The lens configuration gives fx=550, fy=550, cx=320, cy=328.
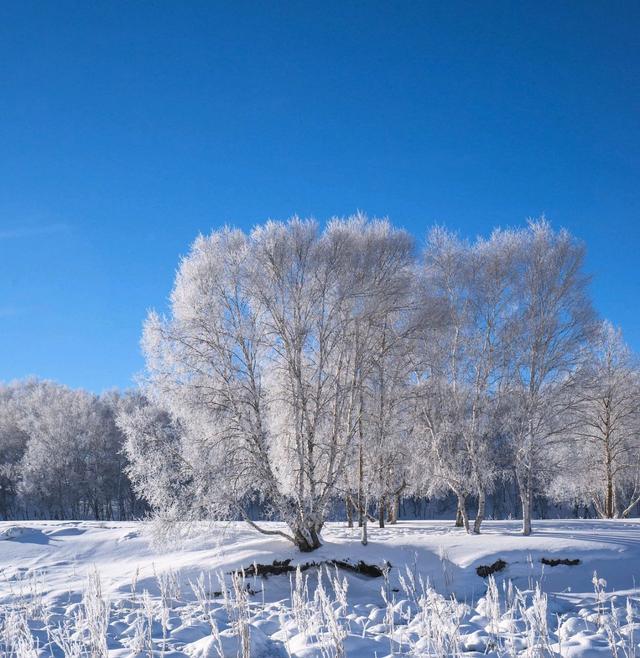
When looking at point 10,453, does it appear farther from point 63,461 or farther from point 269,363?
point 269,363

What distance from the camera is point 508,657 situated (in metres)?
4.93

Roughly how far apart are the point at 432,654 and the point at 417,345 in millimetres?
11382

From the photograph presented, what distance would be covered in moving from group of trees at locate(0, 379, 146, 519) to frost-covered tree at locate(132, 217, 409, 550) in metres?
26.8

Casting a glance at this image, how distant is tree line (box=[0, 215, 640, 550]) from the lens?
512 inches

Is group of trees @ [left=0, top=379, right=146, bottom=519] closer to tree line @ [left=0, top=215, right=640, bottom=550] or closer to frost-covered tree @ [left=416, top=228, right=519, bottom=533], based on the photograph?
tree line @ [left=0, top=215, right=640, bottom=550]

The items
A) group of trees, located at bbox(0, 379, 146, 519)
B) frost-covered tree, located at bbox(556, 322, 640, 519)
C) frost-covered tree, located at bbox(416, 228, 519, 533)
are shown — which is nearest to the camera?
frost-covered tree, located at bbox(416, 228, 519, 533)

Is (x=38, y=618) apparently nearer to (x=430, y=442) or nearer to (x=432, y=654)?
(x=432, y=654)

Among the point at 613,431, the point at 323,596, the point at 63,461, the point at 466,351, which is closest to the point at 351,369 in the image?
the point at 466,351

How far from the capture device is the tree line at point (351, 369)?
1302 centimetres

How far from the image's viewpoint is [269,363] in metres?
14.1

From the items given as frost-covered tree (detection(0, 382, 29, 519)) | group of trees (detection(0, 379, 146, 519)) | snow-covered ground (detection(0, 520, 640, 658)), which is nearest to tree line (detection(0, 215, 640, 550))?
snow-covered ground (detection(0, 520, 640, 658))

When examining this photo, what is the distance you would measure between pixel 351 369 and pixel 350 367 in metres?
0.07

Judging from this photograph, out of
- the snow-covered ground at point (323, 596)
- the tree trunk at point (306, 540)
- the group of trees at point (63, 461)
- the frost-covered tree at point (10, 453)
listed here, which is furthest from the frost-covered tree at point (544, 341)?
the frost-covered tree at point (10, 453)

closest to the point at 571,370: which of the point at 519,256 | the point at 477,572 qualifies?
the point at 519,256
